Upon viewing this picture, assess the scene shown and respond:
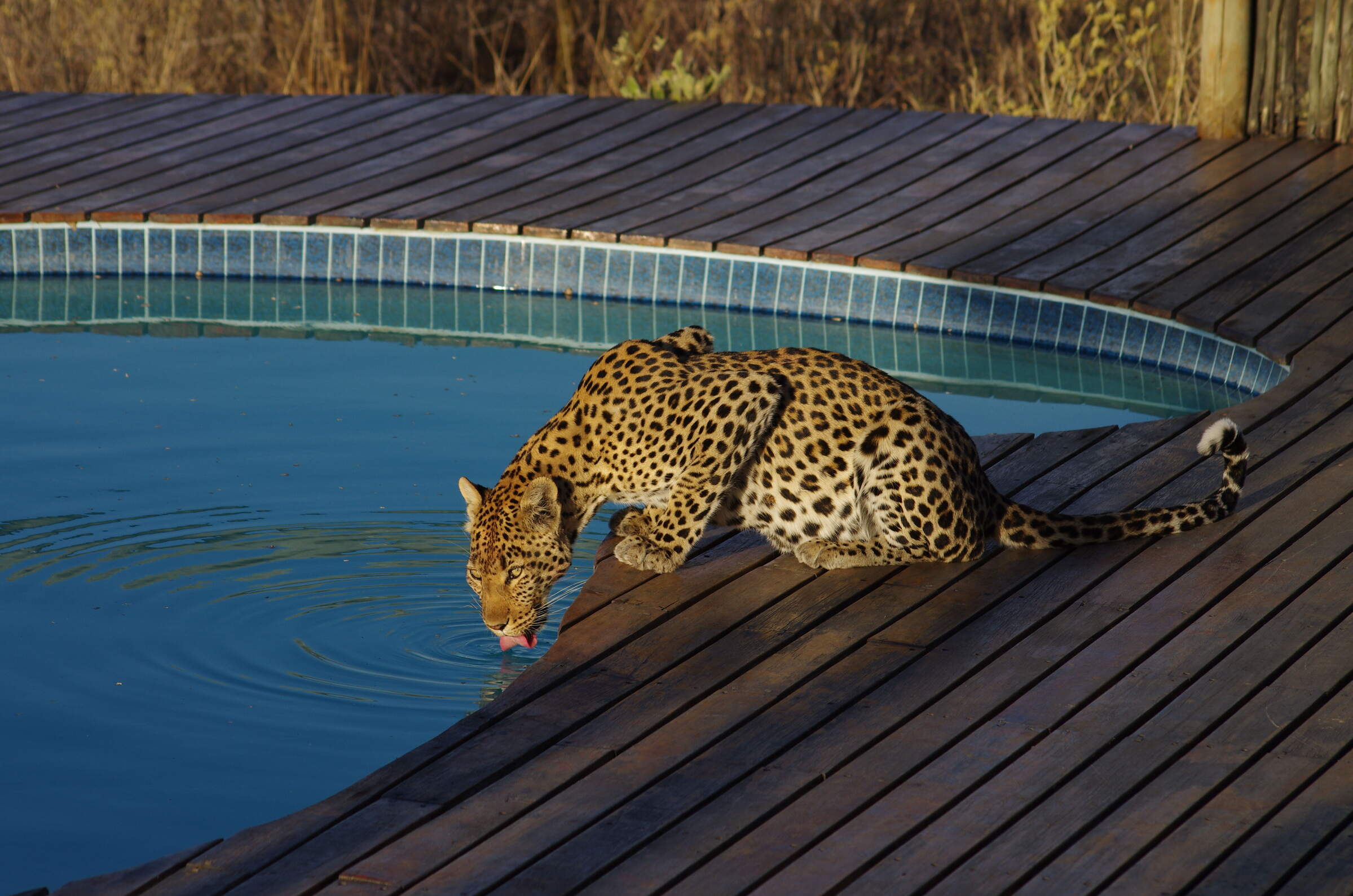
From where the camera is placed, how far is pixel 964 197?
8.04 m

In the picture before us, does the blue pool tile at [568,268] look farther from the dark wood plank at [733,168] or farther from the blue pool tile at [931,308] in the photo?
the blue pool tile at [931,308]

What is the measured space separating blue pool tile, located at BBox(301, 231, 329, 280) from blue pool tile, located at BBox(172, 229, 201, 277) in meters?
0.50

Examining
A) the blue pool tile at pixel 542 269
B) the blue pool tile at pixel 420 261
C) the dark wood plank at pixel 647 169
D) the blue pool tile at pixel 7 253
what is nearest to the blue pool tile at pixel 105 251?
the blue pool tile at pixel 7 253

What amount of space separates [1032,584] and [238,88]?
939 cm

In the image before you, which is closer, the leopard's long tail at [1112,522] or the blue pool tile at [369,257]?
the leopard's long tail at [1112,522]

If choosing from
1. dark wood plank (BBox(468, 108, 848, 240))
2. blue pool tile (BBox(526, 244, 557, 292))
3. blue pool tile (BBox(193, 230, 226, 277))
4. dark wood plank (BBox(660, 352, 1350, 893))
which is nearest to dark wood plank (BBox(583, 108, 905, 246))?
dark wood plank (BBox(468, 108, 848, 240))

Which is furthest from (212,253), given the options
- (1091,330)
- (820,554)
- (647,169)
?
(820,554)

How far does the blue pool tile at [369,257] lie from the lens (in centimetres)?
801

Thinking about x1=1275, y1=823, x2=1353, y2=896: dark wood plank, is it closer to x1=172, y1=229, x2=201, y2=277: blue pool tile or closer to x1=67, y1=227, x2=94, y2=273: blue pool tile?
x1=172, y1=229, x2=201, y2=277: blue pool tile

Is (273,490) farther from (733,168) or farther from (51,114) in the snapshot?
(51,114)

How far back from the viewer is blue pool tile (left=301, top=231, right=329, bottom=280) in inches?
316

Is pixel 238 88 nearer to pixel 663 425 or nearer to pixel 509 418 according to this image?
pixel 509 418

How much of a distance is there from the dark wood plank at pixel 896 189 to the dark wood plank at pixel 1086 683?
3014mm

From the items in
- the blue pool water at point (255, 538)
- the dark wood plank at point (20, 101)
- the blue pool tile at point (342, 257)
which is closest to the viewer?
the blue pool water at point (255, 538)
